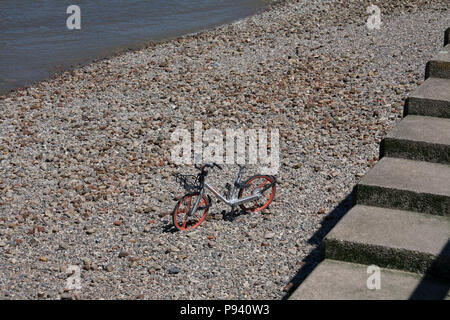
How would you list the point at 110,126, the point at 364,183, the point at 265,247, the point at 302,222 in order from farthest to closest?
the point at 110,126 → the point at 302,222 → the point at 265,247 → the point at 364,183

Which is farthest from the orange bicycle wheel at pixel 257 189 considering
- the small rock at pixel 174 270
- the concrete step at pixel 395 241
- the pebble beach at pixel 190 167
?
the concrete step at pixel 395 241

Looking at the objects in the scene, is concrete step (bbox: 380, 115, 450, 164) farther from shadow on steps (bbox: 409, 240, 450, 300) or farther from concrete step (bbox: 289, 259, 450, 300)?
concrete step (bbox: 289, 259, 450, 300)

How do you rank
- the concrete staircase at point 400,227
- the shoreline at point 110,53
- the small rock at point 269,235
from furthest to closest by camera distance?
the shoreline at point 110,53
the small rock at point 269,235
the concrete staircase at point 400,227

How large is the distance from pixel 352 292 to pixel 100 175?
4.85m

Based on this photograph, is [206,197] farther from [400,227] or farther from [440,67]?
[440,67]

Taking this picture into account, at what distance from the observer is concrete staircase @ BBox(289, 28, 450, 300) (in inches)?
194

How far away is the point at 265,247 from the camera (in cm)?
670

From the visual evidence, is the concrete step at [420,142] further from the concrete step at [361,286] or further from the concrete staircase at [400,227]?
the concrete step at [361,286]

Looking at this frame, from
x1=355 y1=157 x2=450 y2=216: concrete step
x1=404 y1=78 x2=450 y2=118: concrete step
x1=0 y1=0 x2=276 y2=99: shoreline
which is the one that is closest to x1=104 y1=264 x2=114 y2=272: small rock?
x1=355 y1=157 x2=450 y2=216: concrete step

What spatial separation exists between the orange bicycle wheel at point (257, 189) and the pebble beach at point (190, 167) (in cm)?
13

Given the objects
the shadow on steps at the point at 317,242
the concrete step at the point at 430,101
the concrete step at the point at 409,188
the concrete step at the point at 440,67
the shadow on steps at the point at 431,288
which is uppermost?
the concrete step at the point at 440,67

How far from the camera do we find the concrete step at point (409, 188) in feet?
18.2
